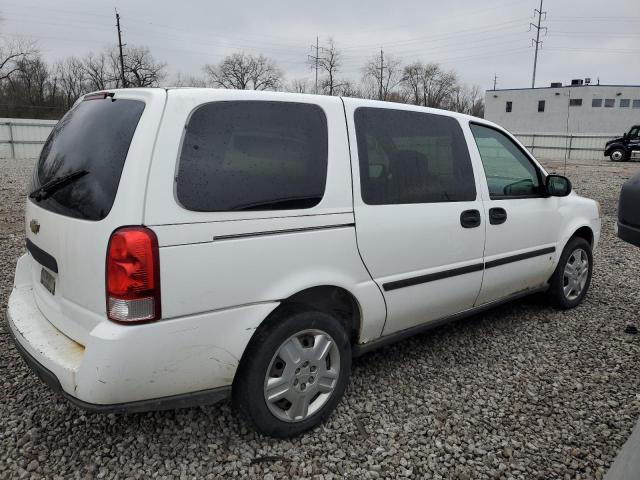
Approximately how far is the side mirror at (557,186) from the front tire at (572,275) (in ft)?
1.77

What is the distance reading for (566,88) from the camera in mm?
48500

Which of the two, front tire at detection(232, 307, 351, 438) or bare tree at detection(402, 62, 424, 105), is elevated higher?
bare tree at detection(402, 62, 424, 105)

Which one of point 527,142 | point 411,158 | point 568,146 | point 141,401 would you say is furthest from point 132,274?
point 527,142

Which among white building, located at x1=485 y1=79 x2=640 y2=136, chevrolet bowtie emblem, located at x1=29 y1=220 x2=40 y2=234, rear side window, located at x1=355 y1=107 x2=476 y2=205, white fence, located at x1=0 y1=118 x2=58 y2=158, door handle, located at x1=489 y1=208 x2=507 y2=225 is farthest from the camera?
white building, located at x1=485 y1=79 x2=640 y2=136

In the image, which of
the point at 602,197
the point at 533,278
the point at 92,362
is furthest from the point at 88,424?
the point at 602,197

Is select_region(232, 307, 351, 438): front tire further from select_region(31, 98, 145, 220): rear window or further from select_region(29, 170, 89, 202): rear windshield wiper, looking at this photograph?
select_region(29, 170, 89, 202): rear windshield wiper

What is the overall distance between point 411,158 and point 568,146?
30814 mm

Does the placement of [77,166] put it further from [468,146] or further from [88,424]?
[468,146]

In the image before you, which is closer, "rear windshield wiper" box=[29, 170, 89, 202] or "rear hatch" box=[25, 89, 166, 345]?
"rear hatch" box=[25, 89, 166, 345]

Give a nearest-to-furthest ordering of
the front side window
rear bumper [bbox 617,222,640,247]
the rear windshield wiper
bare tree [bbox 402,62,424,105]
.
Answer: the rear windshield wiper, rear bumper [bbox 617,222,640,247], the front side window, bare tree [bbox 402,62,424,105]

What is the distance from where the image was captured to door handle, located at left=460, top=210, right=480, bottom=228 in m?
3.23

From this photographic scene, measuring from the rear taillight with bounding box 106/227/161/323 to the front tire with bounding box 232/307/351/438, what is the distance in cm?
58

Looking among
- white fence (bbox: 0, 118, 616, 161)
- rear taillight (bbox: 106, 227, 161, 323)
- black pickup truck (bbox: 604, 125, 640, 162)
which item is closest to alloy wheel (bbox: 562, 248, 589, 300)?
rear taillight (bbox: 106, 227, 161, 323)

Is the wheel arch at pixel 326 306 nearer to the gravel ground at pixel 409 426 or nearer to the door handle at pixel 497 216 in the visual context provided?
the gravel ground at pixel 409 426
